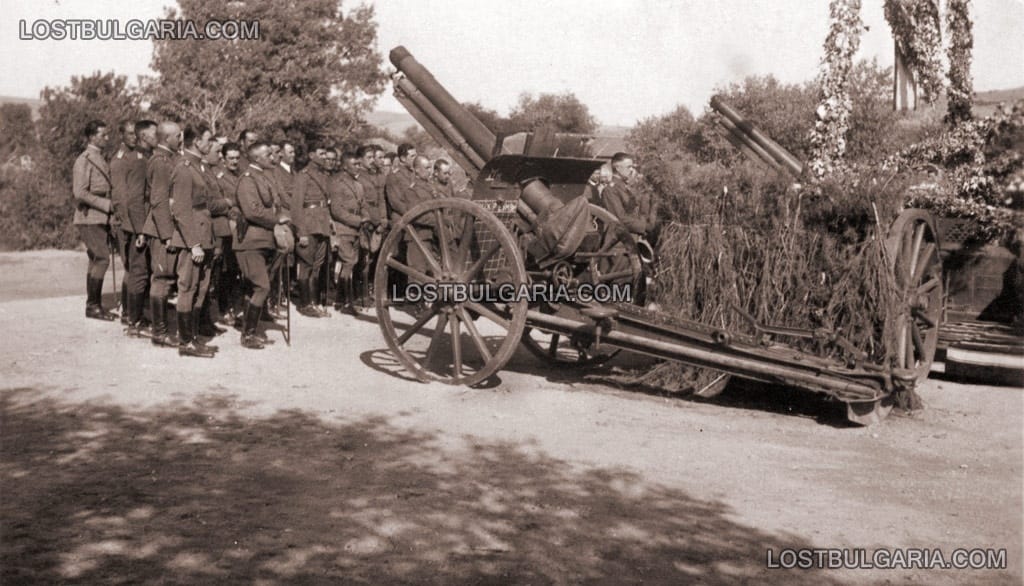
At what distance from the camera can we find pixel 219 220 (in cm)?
891

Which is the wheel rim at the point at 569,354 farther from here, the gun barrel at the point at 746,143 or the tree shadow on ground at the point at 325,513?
the gun barrel at the point at 746,143

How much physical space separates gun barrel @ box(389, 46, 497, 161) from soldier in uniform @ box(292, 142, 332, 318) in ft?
7.33

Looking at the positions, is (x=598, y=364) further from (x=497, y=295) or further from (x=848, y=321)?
(x=848, y=321)

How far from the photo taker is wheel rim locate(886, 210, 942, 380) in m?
6.73

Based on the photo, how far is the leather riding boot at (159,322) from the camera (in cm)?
830

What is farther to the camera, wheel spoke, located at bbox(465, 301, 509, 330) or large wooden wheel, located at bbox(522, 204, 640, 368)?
large wooden wheel, located at bbox(522, 204, 640, 368)

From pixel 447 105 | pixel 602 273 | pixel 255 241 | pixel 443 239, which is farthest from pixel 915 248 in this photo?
pixel 255 241

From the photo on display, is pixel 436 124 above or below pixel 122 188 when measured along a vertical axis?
above

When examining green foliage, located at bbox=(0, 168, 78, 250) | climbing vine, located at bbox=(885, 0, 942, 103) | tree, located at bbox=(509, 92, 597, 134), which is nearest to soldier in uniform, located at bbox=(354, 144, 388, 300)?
climbing vine, located at bbox=(885, 0, 942, 103)

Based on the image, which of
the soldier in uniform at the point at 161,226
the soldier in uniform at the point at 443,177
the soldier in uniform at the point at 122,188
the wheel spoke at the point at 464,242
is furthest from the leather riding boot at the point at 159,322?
the soldier in uniform at the point at 443,177

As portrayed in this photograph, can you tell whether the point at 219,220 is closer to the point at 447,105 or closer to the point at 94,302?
the point at 94,302

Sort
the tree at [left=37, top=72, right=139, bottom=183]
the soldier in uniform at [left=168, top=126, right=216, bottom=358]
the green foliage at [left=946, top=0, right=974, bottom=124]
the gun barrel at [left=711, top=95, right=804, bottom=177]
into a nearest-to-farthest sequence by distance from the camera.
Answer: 1. the soldier in uniform at [left=168, top=126, right=216, bottom=358]
2. the gun barrel at [left=711, top=95, right=804, bottom=177]
3. the green foliage at [left=946, top=0, right=974, bottom=124]
4. the tree at [left=37, top=72, right=139, bottom=183]

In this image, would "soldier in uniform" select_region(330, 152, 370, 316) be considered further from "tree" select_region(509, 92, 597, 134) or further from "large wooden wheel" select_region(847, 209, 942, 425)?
"tree" select_region(509, 92, 597, 134)

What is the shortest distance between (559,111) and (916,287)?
4752cm
